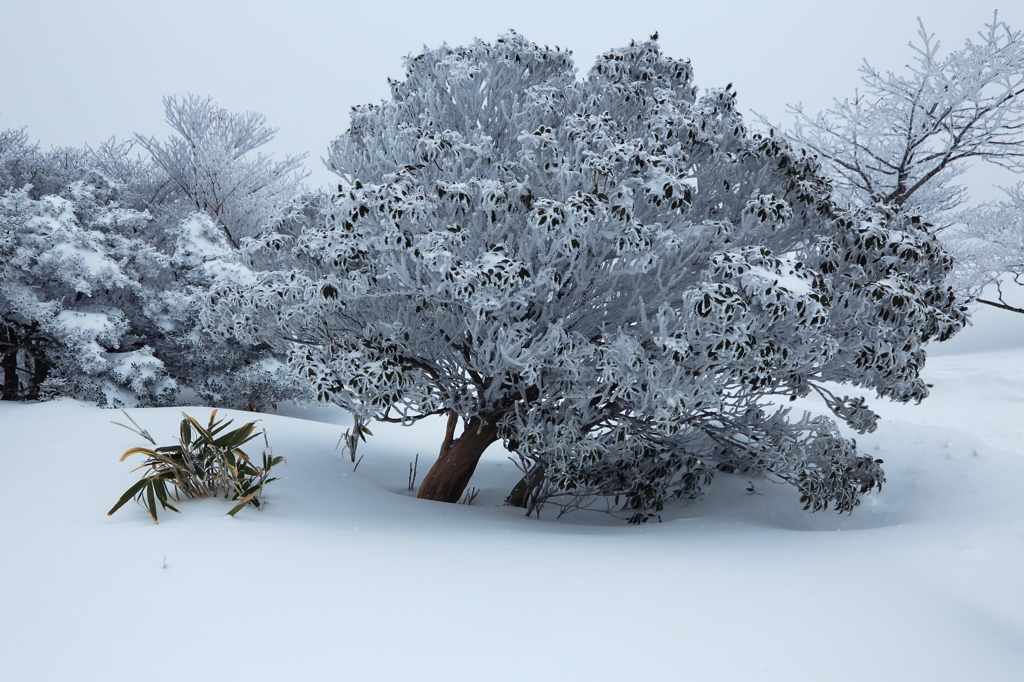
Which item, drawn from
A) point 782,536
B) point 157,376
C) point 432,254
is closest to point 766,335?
point 782,536

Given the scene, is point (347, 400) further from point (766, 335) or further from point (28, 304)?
point (28, 304)

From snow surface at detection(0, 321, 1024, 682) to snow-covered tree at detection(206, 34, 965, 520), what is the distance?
2.73ft

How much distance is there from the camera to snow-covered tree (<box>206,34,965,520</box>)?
4062 mm

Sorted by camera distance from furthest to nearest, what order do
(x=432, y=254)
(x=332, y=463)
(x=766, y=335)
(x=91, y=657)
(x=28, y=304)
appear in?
(x=28, y=304) < (x=332, y=463) < (x=766, y=335) < (x=432, y=254) < (x=91, y=657)

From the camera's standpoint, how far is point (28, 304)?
885cm

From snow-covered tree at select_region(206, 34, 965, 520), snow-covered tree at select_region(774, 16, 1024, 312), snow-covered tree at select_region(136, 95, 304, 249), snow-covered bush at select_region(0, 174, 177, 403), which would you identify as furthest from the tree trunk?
snow-covered tree at select_region(774, 16, 1024, 312)

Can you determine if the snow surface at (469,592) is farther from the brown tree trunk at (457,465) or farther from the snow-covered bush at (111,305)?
the snow-covered bush at (111,305)

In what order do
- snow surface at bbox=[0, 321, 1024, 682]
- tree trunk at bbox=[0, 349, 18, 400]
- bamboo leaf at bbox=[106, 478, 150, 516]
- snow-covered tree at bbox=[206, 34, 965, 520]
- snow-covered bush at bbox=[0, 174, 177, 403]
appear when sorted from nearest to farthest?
snow surface at bbox=[0, 321, 1024, 682] < bamboo leaf at bbox=[106, 478, 150, 516] < snow-covered tree at bbox=[206, 34, 965, 520] < snow-covered bush at bbox=[0, 174, 177, 403] < tree trunk at bbox=[0, 349, 18, 400]

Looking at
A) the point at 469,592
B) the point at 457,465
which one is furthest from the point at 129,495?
the point at 457,465

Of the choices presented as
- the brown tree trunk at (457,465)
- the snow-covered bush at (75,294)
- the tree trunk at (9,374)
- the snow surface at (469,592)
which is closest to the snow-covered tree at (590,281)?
the brown tree trunk at (457,465)

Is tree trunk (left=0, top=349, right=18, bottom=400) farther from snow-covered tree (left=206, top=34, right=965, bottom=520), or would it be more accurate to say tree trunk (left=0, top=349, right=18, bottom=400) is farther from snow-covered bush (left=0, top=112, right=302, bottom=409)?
snow-covered tree (left=206, top=34, right=965, bottom=520)

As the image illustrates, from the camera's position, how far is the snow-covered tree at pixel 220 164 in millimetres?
12750

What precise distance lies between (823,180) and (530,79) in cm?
259

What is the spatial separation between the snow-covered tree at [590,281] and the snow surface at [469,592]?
0.83 meters
